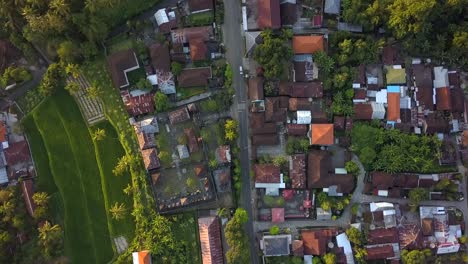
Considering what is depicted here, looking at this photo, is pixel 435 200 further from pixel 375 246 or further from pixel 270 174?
pixel 270 174

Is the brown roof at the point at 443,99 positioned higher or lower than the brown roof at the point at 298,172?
higher

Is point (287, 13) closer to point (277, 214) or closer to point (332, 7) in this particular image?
point (332, 7)

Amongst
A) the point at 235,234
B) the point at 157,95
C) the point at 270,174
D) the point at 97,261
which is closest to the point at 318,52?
the point at 270,174

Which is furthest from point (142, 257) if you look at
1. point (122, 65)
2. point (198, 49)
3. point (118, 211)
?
point (198, 49)

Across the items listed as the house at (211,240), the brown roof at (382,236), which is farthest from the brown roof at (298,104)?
the brown roof at (382,236)

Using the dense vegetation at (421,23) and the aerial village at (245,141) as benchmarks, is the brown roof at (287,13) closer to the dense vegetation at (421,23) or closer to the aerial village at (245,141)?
the aerial village at (245,141)
